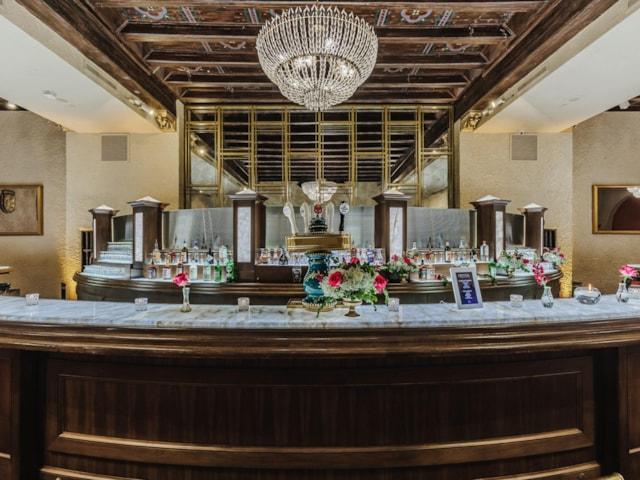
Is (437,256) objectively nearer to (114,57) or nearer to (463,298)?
(463,298)

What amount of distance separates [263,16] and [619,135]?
7411mm

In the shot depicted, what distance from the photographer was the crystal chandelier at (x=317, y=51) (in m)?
3.31

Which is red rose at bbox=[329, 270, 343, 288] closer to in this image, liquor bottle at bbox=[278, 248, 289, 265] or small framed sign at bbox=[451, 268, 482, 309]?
small framed sign at bbox=[451, 268, 482, 309]

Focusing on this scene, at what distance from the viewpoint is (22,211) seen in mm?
7832

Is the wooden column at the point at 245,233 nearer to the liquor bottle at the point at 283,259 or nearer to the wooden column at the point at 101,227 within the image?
the liquor bottle at the point at 283,259

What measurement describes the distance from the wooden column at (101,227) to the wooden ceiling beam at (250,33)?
9.18ft

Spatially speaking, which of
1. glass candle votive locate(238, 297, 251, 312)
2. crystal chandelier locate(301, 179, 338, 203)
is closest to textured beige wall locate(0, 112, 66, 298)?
crystal chandelier locate(301, 179, 338, 203)

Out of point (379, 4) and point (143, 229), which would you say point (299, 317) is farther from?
point (143, 229)

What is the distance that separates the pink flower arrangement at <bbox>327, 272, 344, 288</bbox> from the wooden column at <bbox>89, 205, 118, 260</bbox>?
565 cm

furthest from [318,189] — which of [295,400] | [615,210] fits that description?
[615,210]

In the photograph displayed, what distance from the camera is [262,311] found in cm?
221

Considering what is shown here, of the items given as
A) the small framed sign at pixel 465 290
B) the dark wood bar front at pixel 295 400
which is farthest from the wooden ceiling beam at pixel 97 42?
the small framed sign at pixel 465 290

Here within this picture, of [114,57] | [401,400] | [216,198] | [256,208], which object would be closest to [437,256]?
[256,208]

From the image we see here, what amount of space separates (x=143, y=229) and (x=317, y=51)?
367 cm
